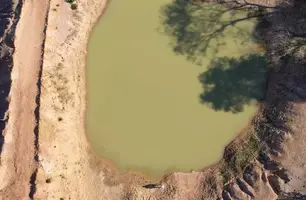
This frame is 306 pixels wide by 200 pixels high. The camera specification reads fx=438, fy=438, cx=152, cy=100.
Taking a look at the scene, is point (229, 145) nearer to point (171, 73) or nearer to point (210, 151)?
point (210, 151)

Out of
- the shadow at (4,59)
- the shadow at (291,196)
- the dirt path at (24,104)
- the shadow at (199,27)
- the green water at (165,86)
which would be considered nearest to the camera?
the dirt path at (24,104)

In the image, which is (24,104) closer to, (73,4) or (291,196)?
(73,4)

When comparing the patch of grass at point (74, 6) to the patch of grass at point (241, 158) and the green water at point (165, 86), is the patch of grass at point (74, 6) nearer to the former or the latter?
the green water at point (165, 86)

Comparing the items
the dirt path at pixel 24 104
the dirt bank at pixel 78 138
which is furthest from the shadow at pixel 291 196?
the dirt path at pixel 24 104

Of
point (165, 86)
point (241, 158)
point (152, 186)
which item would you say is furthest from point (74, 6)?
point (241, 158)

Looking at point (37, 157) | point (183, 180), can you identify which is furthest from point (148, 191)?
point (37, 157)

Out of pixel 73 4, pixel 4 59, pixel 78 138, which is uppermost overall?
pixel 73 4
